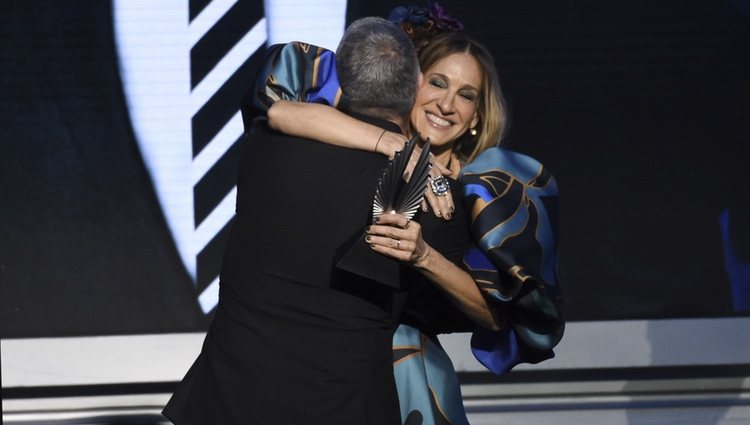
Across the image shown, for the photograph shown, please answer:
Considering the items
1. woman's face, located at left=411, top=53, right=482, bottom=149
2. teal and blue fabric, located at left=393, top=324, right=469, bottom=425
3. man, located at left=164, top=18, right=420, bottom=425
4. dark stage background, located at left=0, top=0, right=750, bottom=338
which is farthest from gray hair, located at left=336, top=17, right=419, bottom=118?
dark stage background, located at left=0, top=0, right=750, bottom=338

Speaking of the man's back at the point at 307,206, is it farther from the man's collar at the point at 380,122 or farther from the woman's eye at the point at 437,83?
the woman's eye at the point at 437,83

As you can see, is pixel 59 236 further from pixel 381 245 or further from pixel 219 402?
pixel 381 245

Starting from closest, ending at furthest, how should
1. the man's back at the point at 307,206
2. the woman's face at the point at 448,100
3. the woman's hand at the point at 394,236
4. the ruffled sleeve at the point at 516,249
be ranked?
the woman's hand at the point at 394,236 < the man's back at the point at 307,206 < the ruffled sleeve at the point at 516,249 < the woman's face at the point at 448,100

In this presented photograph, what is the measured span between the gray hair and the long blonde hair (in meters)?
0.46

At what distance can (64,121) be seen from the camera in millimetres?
3877

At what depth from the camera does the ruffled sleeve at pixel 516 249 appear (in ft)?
6.83

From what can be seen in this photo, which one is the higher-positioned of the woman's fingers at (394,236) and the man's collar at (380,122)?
the man's collar at (380,122)

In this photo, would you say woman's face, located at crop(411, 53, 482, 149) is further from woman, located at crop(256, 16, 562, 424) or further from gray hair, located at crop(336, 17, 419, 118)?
gray hair, located at crop(336, 17, 419, 118)

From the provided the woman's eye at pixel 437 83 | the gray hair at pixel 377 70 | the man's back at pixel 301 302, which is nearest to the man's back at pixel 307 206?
the man's back at pixel 301 302

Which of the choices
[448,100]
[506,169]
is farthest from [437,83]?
[506,169]

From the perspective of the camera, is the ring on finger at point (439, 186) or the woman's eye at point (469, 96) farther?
the woman's eye at point (469, 96)

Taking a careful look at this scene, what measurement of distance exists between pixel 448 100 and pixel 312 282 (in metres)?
0.66

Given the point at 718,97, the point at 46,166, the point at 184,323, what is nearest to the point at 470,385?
the point at 184,323

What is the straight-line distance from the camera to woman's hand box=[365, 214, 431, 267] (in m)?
1.74
